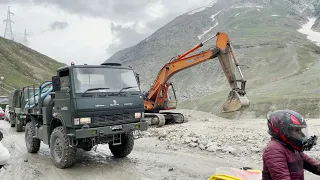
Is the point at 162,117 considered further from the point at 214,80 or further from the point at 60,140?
the point at 214,80

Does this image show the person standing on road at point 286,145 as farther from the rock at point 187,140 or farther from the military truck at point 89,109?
the rock at point 187,140

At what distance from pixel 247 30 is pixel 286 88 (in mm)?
58629

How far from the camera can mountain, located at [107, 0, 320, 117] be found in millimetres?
26756

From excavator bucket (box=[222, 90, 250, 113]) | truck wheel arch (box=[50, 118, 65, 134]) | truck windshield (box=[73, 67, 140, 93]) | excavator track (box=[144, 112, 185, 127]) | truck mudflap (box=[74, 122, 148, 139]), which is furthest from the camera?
excavator track (box=[144, 112, 185, 127])

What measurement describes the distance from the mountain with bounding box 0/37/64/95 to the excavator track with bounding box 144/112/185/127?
178 feet

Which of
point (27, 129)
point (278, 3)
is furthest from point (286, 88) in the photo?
point (278, 3)

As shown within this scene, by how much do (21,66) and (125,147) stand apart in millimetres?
85466

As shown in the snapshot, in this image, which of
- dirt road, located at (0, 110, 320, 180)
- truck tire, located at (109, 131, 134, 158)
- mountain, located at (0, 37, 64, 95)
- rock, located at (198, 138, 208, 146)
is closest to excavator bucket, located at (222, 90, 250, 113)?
dirt road, located at (0, 110, 320, 180)

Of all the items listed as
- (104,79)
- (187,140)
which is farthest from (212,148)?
(104,79)

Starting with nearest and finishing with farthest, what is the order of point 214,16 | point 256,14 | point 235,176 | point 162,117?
point 235,176
point 162,117
point 256,14
point 214,16

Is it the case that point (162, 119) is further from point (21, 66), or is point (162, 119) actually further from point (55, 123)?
point (21, 66)

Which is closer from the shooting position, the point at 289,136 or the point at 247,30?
the point at 289,136

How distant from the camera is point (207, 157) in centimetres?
967

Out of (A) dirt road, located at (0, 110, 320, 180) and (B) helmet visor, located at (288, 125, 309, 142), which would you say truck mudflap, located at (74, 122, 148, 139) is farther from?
(B) helmet visor, located at (288, 125, 309, 142)
